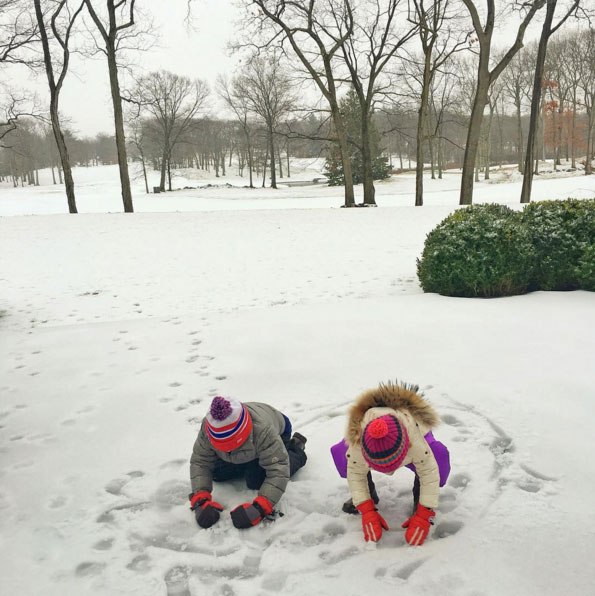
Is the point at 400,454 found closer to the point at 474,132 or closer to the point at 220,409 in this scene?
the point at 220,409

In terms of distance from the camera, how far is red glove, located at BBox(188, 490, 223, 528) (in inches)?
97.2

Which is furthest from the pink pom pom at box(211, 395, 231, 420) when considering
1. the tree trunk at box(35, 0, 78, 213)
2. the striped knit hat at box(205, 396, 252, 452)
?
the tree trunk at box(35, 0, 78, 213)

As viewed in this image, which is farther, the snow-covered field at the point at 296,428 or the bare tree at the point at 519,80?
the bare tree at the point at 519,80

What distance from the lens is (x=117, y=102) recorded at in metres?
16.9

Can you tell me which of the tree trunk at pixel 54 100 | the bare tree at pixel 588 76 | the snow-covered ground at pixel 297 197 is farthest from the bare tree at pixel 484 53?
the bare tree at pixel 588 76

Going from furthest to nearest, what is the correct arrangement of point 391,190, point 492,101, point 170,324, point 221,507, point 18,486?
point 492,101 < point 391,190 < point 170,324 < point 18,486 < point 221,507

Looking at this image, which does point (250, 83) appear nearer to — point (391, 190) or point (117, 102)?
point (391, 190)

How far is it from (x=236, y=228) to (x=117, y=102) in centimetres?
733

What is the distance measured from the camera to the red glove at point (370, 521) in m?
2.26

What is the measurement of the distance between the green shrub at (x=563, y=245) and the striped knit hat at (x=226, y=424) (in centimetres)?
532

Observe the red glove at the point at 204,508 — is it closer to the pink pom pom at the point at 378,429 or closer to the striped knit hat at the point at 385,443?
the striped knit hat at the point at 385,443

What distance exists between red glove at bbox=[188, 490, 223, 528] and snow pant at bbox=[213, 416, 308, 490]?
0.19 metres

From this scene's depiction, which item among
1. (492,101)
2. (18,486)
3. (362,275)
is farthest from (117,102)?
(492,101)

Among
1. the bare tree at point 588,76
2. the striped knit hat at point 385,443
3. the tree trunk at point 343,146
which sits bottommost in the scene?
the striped knit hat at point 385,443
